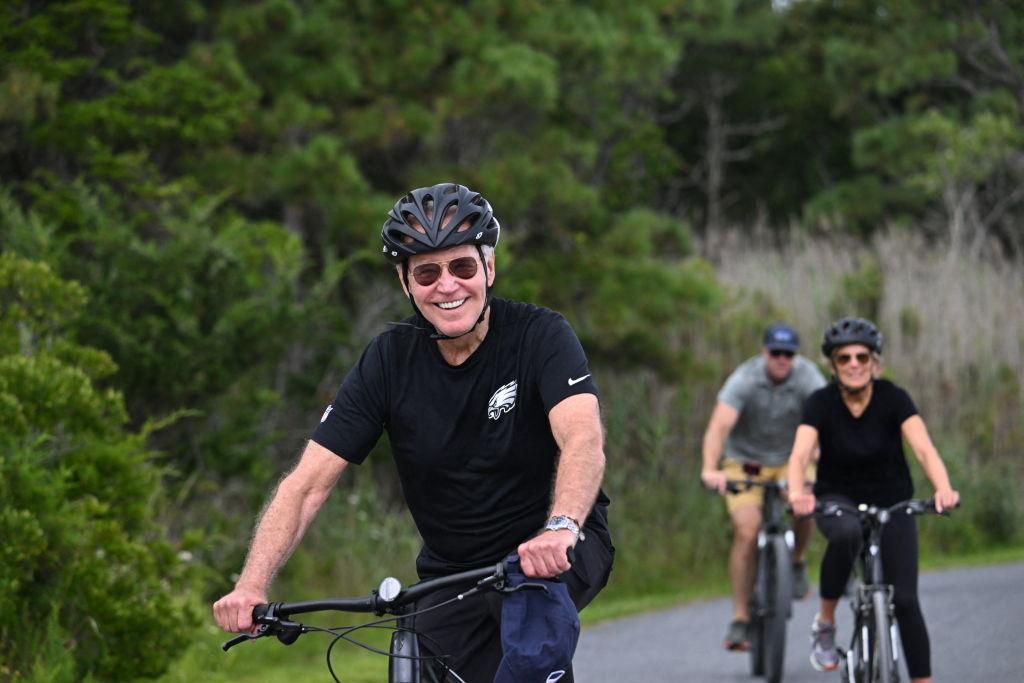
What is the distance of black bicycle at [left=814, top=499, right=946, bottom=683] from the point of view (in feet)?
24.2

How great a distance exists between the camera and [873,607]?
296 inches

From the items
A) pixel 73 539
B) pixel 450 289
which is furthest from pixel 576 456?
pixel 73 539

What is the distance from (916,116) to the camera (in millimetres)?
30062

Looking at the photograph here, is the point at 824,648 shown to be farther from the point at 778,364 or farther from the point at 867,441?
the point at 778,364

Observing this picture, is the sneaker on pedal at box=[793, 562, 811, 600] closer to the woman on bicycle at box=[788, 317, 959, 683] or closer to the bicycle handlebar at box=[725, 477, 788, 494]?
the bicycle handlebar at box=[725, 477, 788, 494]

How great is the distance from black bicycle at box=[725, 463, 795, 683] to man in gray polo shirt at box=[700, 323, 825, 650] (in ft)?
0.40

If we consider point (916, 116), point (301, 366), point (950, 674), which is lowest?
point (950, 674)

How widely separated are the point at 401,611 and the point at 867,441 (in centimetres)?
405

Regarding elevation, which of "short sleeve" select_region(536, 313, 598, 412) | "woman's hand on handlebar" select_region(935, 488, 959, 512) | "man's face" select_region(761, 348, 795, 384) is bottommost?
"woman's hand on handlebar" select_region(935, 488, 959, 512)

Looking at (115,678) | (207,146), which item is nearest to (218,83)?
(207,146)

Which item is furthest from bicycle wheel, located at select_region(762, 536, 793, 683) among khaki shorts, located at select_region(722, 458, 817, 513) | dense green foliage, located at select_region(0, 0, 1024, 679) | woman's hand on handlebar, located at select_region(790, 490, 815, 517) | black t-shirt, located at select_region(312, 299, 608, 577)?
black t-shirt, located at select_region(312, 299, 608, 577)

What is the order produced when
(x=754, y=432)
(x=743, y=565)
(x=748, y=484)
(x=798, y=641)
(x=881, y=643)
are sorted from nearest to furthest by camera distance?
(x=881, y=643) → (x=748, y=484) → (x=743, y=565) → (x=754, y=432) → (x=798, y=641)

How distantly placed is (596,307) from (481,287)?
38.9ft

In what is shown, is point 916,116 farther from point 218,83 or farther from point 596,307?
point 218,83
